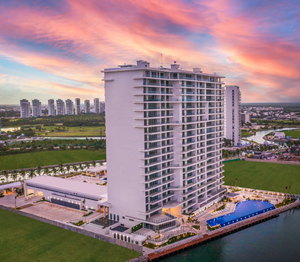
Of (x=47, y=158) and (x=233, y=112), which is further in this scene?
(x=233, y=112)

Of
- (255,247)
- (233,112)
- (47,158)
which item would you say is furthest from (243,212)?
(233,112)

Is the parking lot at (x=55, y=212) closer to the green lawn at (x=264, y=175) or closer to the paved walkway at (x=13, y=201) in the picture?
the paved walkway at (x=13, y=201)

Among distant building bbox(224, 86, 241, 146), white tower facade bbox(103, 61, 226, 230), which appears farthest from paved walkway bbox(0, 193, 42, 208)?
distant building bbox(224, 86, 241, 146)

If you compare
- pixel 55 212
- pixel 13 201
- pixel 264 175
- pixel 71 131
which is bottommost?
pixel 55 212

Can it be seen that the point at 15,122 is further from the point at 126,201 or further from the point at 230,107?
the point at 126,201

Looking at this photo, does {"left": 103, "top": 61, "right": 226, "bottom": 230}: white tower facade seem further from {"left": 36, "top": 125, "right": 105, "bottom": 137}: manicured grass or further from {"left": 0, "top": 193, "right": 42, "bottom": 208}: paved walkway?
{"left": 36, "top": 125, "right": 105, "bottom": 137}: manicured grass

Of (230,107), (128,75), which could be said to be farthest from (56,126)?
(128,75)

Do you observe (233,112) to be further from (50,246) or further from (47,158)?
(50,246)
